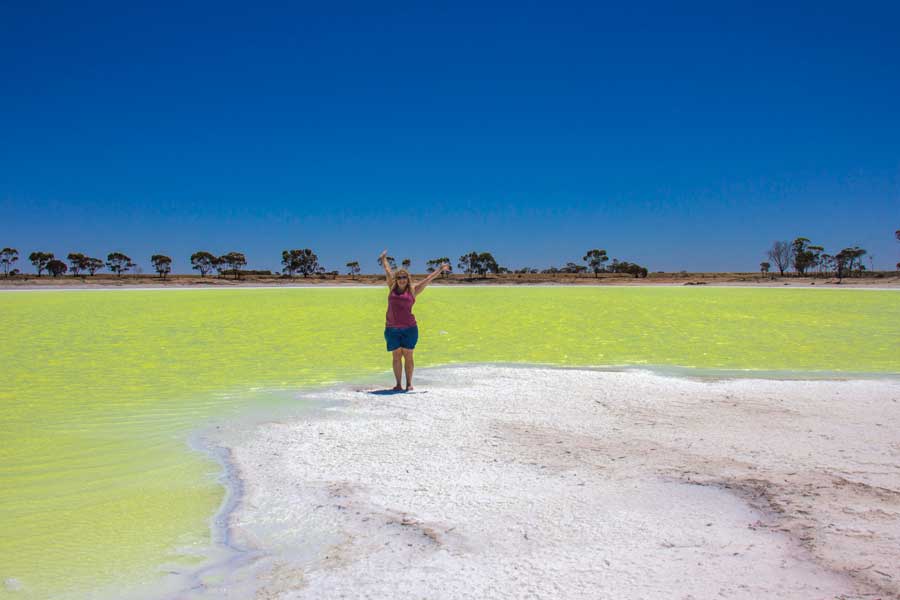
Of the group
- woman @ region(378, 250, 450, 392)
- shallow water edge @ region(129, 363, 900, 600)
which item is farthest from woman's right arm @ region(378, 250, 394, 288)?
shallow water edge @ region(129, 363, 900, 600)

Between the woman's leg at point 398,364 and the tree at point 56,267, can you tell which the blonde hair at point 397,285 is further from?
the tree at point 56,267

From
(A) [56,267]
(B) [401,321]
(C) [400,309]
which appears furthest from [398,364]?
(A) [56,267]

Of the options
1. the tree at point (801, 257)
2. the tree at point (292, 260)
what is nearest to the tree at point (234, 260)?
the tree at point (292, 260)

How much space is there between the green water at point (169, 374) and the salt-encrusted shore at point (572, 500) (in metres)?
0.59

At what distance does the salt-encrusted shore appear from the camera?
3.14 m

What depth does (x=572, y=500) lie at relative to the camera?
4195 millimetres

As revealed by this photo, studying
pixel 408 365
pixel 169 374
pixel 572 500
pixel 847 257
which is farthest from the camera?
pixel 847 257

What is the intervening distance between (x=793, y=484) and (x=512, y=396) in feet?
12.4

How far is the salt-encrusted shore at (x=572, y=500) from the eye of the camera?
3139 millimetres

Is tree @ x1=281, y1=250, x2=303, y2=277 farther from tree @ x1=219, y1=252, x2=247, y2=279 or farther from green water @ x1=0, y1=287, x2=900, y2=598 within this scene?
green water @ x1=0, y1=287, x2=900, y2=598

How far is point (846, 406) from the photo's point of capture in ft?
23.0

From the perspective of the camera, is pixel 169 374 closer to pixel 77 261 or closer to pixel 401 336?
pixel 401 336

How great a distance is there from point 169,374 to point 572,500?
7868 millimetres

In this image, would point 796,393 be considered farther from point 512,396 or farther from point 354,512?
point 354,512
